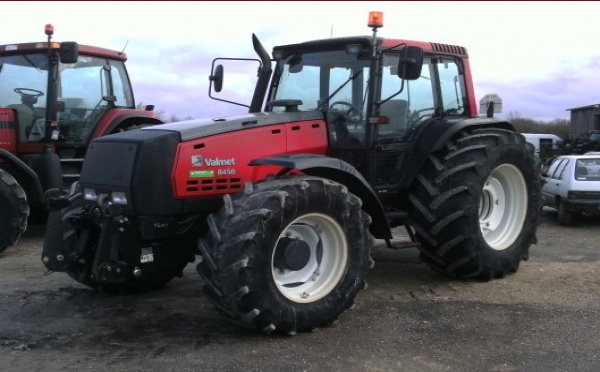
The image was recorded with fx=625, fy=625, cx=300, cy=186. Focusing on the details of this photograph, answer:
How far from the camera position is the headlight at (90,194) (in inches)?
196

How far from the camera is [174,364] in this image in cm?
414

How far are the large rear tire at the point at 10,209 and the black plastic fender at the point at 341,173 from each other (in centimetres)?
436

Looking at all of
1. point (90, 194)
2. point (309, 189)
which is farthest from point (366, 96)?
point (90, 194)

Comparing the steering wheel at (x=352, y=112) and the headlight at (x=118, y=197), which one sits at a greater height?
the steering wheel at (x=352, y=112)

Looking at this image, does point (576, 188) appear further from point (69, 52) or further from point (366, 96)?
point (69, 52)

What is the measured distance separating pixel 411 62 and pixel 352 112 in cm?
86

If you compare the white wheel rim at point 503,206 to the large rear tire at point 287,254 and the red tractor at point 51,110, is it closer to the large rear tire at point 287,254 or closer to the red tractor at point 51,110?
the large rear tire at point 287,254

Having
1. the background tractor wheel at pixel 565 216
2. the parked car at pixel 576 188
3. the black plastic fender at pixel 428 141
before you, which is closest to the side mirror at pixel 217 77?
the black plastic fender at pixel 428 141

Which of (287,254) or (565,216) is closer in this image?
(287,254)

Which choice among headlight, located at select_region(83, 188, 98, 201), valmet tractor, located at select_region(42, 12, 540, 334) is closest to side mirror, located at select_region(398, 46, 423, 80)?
valmet tractor, located at select_region(42, 12, 540, 334)

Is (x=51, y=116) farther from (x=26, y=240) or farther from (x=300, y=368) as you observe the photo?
(x=300, y=368)

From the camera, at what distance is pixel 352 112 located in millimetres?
→ 5902

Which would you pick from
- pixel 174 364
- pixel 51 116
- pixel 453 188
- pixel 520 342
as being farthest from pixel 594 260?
pixel 51 116

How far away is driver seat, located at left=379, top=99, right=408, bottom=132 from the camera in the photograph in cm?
603
